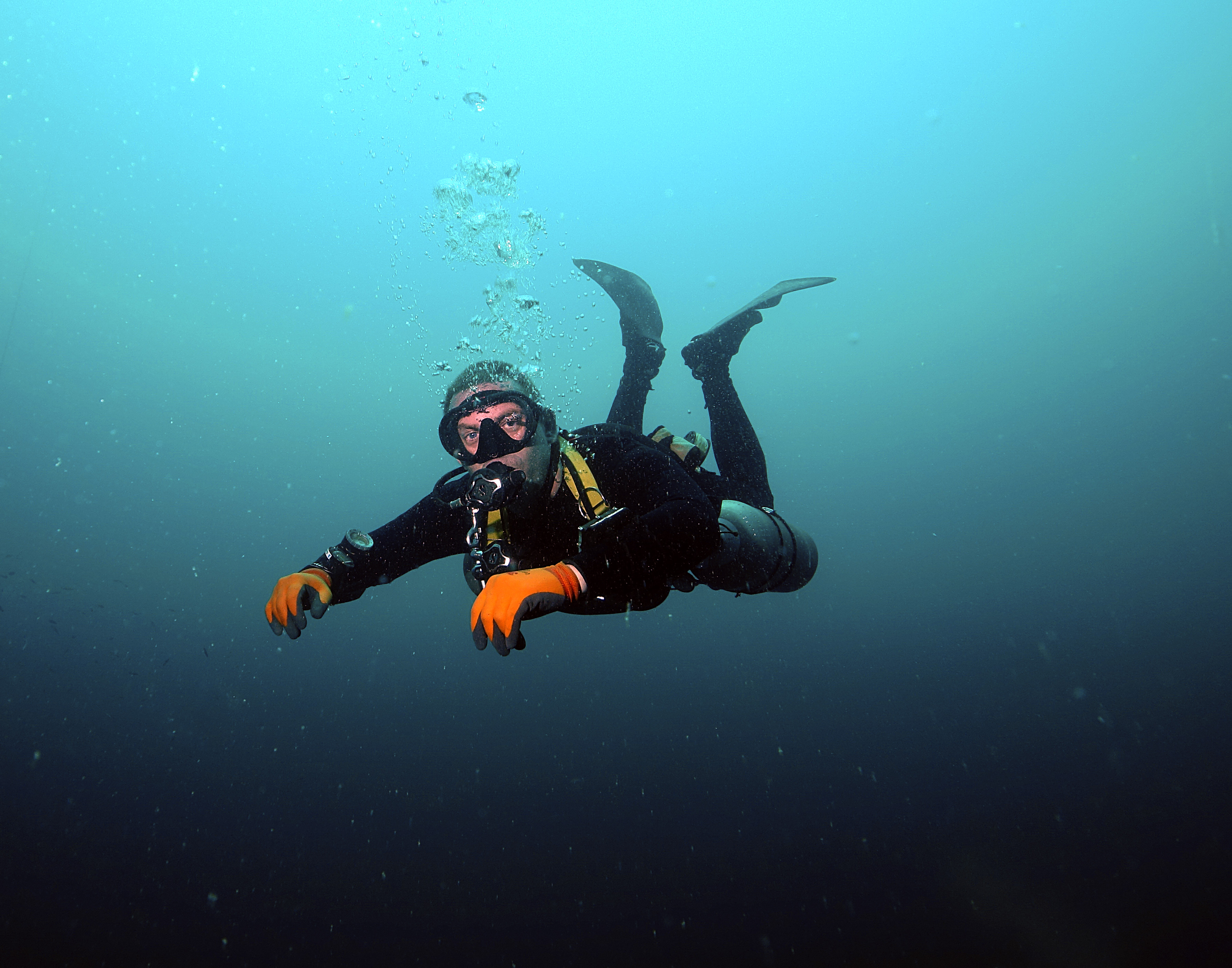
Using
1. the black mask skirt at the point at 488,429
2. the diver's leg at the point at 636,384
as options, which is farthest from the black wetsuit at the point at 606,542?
the diver's leg at the point at 636,384

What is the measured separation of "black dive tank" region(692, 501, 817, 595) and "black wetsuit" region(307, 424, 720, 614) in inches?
17.1

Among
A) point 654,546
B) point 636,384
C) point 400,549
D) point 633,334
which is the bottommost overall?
point 654,546

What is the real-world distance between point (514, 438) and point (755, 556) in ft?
5.96

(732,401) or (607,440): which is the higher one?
(732,401)

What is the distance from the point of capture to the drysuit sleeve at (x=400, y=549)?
3.22m

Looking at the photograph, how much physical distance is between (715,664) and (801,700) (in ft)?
27.3

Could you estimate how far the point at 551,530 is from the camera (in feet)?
10.2

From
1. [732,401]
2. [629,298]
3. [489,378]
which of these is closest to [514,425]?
[489,378]

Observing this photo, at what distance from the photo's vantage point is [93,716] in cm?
2534

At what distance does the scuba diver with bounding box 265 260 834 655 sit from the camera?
2.18 meters

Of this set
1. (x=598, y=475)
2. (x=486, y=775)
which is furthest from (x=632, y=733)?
(x=598, y=475)

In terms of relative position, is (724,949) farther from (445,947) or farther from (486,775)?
(486,775)

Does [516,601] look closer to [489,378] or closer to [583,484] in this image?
[583,484]

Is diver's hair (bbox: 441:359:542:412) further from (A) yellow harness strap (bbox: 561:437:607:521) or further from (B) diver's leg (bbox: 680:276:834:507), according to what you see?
(B) diver's leg (bbox: 680:276:834:507)
